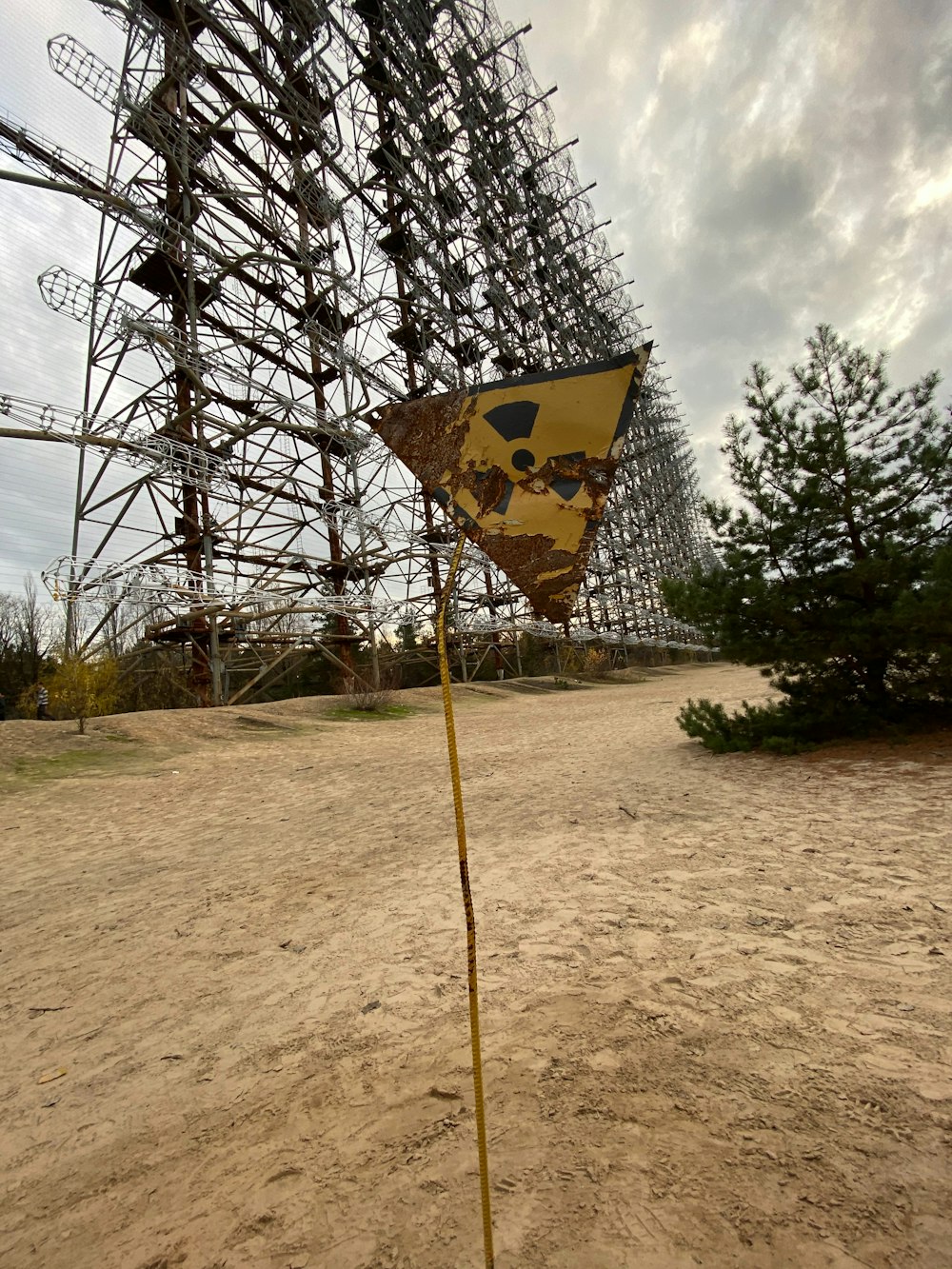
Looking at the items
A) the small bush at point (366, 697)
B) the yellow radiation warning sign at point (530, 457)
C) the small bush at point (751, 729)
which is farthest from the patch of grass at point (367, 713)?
the yellow radiation warning sign at point (530, 457)

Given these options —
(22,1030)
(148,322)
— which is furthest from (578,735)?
(148,322)

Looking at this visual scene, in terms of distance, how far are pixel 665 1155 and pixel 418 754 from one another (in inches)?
266

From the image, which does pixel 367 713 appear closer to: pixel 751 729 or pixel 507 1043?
pixel 751 729

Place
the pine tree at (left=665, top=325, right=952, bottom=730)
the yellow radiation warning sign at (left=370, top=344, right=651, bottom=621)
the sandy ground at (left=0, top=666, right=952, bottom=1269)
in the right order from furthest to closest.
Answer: the pine tree at (left=665, top=325, right=952, bottom=730), the yellow radiation warning sign at (left=370, top=344, right=651, bottom=621), the sandy ground at (left=0, top=666, right=952, bottom=1269)

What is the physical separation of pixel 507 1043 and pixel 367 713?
1137cm

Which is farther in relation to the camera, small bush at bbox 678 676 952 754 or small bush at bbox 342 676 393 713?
small bush at bbox 342 676 393 713

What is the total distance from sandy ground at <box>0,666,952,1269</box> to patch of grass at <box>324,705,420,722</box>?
312 inches

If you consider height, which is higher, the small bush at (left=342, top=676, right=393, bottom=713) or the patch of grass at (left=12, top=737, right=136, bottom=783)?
the small bush at (left=342, top=676, right=393, bottom=713)

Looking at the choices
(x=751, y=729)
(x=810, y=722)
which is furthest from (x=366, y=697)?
(x=810, y=722)

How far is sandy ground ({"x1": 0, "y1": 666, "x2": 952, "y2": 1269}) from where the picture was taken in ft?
3.73

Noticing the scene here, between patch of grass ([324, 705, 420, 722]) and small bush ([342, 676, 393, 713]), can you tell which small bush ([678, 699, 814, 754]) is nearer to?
patch of grass ([324, 705, 420, 722])

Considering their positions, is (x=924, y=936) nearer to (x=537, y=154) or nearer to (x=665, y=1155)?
(x=665, y=1155)

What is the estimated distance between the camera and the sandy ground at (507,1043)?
1.14m

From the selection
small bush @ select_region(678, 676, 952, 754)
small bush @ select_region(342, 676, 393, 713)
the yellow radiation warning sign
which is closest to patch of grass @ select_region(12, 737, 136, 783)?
→ small bush @ select_region(342, 676, 393, 713)
